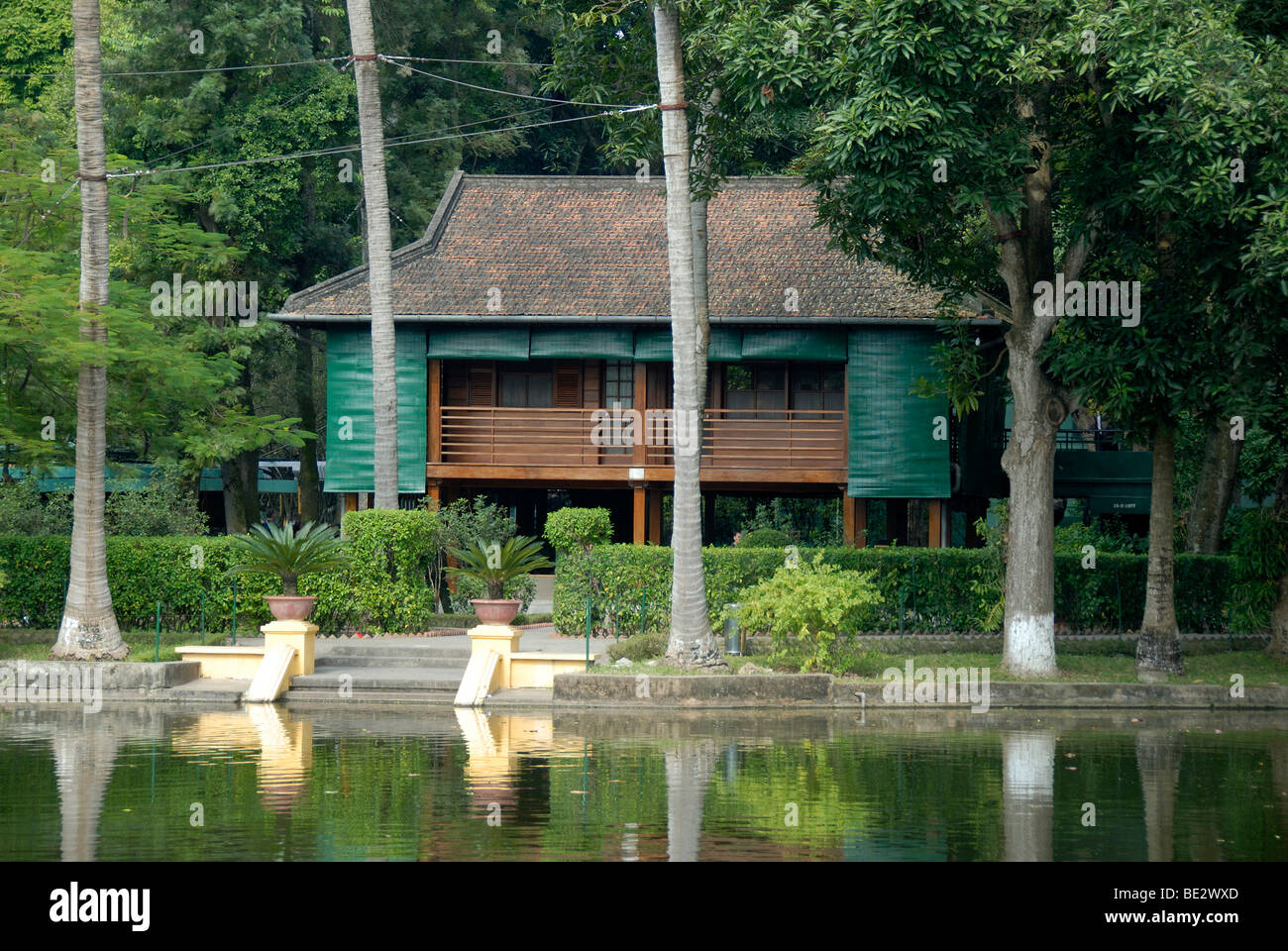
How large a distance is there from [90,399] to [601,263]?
40.1ft

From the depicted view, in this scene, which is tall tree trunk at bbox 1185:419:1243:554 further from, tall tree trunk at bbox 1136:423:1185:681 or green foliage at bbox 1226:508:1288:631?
tall tree trunk at bbox 1136:423:1185:681

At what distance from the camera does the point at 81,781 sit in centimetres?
1226

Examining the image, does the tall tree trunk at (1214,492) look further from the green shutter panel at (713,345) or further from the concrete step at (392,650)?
the concrete step at (392,650)

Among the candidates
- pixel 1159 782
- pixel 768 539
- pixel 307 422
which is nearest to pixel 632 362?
pixel 768 539

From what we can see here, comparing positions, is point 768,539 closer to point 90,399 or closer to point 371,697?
point 371,697

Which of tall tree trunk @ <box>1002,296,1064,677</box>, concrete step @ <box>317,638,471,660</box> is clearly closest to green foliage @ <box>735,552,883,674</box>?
tall tree trunk @ <box>1002,296,1064,677</box>

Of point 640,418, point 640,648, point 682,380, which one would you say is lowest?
point 640,648

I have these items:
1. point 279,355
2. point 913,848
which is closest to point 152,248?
point 279,355

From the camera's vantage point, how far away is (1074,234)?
19.1 meters

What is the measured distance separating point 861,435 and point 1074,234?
377 inches

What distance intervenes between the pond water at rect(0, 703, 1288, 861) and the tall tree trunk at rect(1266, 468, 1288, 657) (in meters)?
3.97

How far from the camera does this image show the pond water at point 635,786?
988cm

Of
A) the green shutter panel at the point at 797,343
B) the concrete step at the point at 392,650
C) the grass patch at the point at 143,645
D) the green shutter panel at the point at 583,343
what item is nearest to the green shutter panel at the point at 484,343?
the green shutter panel at the point at 583,343
